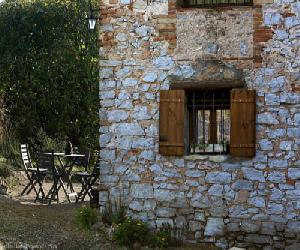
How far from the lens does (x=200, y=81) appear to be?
755 cm

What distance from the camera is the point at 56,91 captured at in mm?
14602

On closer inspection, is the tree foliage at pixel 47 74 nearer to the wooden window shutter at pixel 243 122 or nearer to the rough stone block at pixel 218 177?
the rough stone block at pixel 218 177

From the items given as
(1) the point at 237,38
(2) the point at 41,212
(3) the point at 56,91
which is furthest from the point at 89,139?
(1) the point at 237,38

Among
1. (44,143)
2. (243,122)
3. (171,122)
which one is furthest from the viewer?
(44,143)

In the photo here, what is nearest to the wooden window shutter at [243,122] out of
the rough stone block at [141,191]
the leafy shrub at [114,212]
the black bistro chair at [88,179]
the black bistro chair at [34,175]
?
the rough stone block at [141,191]

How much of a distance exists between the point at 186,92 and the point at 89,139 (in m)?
7.48

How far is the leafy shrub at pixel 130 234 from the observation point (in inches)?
294

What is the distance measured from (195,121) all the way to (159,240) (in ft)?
6.22

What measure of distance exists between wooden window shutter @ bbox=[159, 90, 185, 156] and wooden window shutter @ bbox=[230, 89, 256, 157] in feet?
2.40

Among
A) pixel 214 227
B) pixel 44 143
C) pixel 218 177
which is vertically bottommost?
pixel 214 227

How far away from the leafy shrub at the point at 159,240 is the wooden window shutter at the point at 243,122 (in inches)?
60.4

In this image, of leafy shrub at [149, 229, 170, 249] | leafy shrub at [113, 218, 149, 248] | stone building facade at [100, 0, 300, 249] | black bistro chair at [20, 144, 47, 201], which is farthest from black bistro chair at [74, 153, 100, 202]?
leafy shrub at [149, 229, 170, 249]

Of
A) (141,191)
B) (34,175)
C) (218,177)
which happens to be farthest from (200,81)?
(34,175)

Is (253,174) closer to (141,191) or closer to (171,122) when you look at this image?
(171,122)
